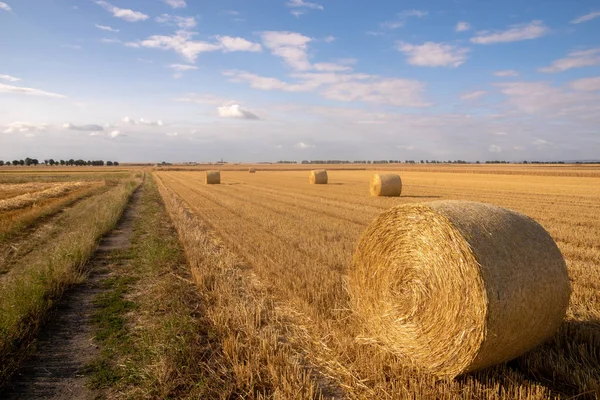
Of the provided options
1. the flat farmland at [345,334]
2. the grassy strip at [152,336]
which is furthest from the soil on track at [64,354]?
the flat farmland at [345,334]

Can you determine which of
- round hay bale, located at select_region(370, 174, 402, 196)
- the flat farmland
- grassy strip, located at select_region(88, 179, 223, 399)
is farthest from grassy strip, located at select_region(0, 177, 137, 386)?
round hay bale, located at select_region(370, 174, 402, 196)

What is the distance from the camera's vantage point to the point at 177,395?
12.6ft

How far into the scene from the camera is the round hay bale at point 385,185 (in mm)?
22031

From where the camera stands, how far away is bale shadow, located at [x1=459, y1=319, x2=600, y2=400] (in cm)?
368

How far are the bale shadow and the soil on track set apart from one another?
420cm

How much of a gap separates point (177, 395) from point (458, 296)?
302cm

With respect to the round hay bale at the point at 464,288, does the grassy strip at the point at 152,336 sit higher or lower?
lower

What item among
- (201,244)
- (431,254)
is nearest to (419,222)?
(431,254)

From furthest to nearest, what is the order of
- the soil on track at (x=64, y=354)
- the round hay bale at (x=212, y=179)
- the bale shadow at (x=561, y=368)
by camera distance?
the round hay bale at (x=212, y=179) < the soil on track at (x=64, y=354) < the bale shadow at (x=561, y=368)

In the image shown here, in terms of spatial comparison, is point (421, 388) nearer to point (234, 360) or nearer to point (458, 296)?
point (458, 296)

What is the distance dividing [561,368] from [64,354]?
561cm

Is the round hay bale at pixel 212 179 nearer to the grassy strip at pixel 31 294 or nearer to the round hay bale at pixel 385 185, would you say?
the round hay bale at pixel 385 185

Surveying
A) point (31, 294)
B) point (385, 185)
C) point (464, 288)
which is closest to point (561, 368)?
point (464, 288)

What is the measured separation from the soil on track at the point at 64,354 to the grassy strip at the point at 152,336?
0.47 feet
